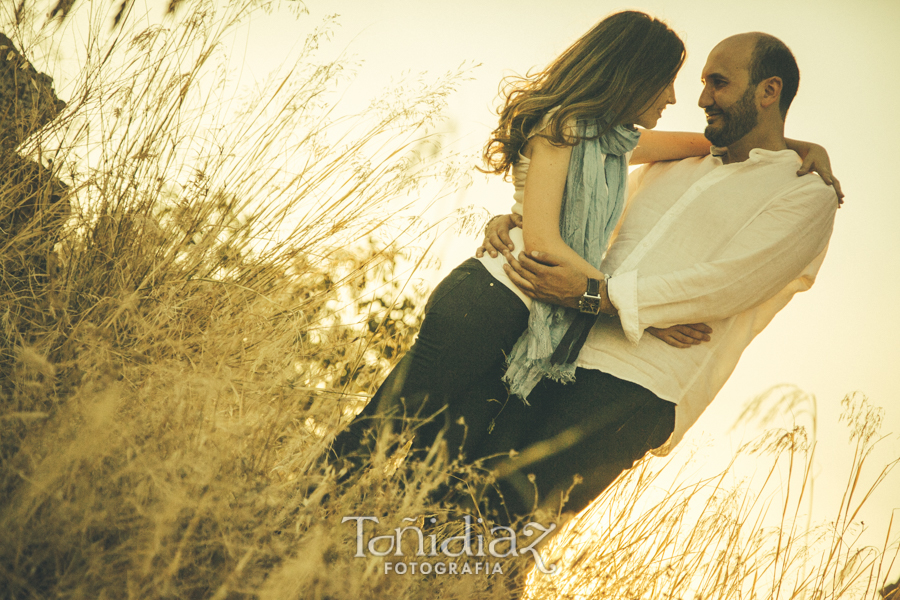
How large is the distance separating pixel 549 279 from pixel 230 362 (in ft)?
2.81

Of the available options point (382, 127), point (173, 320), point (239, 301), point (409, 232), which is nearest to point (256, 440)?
point (173, 320)

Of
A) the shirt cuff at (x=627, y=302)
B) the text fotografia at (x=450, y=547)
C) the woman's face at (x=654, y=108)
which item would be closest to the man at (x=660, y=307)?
the shirt cuff at (x=627, y=302)

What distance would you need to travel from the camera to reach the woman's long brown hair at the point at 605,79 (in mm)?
1514

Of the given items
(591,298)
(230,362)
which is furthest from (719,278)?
(230,362)

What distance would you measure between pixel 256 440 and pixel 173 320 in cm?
52

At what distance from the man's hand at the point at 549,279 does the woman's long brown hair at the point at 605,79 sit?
0.30 meters

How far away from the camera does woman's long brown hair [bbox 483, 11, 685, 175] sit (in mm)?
1514

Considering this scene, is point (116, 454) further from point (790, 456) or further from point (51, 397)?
point (790, 456)

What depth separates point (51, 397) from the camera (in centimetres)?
110

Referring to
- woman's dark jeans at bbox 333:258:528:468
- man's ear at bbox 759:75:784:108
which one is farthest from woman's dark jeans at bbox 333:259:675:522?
man's ear at bbox 759:75:784:108

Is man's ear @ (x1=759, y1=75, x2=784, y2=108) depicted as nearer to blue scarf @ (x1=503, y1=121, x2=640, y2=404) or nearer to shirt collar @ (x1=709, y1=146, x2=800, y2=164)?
shirt collar @ (x1=709, y1=146, x2=800, y2=164)

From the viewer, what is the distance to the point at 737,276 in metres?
1.48

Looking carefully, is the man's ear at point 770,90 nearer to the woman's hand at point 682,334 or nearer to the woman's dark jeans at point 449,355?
the woman's hand at point 682,334

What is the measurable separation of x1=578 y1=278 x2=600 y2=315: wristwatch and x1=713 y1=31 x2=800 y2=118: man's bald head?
0.89 metres
